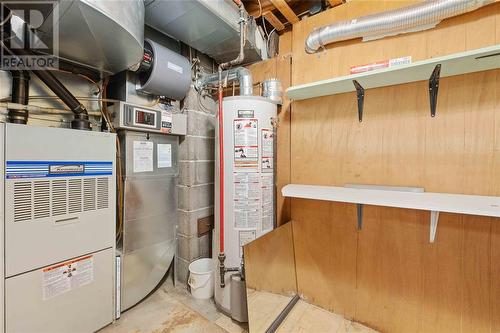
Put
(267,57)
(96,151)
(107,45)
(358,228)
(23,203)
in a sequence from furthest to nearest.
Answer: (267,57) < (358,228) < (96,151) < (107,45) < (23,203)

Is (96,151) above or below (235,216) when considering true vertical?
above

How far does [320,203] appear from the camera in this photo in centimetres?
175

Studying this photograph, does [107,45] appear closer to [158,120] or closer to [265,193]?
[158,120]

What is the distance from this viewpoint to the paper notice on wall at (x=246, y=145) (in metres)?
1.60

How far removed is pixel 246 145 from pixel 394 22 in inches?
46.0

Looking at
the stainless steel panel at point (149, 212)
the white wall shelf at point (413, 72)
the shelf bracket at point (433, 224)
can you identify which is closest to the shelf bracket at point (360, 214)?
the shelf bracket at point (433, 224)

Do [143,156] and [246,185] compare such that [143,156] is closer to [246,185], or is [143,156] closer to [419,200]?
[246,185]

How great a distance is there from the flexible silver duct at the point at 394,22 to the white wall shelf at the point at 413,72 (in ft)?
1.02

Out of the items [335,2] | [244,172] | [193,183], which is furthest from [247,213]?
[335,2]

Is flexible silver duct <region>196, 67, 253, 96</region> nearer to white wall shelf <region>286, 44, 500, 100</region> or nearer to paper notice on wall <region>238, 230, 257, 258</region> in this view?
white wall shelf <region>286, 44, 500, 100</region>

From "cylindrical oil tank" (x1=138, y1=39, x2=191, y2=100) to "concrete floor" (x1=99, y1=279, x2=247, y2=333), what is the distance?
1647 millimetres

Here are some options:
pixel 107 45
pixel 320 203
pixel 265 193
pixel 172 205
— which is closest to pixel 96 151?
pixel 107 45

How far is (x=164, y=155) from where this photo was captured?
193 centimetres

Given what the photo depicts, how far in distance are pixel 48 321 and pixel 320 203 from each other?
5.92 feet
